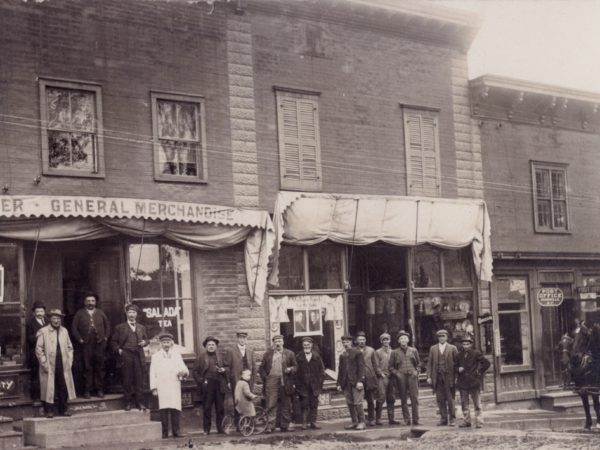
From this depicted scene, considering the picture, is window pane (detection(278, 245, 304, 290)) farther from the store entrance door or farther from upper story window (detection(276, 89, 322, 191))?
the store entrance door

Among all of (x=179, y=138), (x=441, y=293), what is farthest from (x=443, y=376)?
(x=179, y=138)

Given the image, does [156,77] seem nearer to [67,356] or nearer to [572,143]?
[67,356]

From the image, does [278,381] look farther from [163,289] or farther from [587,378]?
[587,378]

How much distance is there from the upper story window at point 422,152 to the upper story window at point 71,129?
7.24 m

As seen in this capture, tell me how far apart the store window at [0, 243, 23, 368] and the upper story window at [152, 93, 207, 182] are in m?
3.05

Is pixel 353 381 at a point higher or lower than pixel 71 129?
lower

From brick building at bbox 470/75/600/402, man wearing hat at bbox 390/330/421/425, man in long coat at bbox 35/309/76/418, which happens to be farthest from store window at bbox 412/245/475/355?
man in long coat at bbox 35/309/76/418

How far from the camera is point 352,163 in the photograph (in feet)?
63.2

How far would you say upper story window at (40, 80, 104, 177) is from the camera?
1541 centimetres

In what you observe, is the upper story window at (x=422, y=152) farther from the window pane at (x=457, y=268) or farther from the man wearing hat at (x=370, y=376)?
the man wearing hat at (x=370, y=376)

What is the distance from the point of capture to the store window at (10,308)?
47.9ft

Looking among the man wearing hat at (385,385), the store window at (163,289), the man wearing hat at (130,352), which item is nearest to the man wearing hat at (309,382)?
the man wearing hat at (385,385)

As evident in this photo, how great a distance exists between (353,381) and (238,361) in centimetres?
226

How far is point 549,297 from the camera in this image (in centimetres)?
2214
